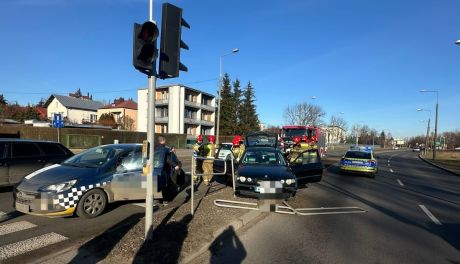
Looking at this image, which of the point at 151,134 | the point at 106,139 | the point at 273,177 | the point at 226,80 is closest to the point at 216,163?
the point at 273,177

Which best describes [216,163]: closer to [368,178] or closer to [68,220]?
[68,220]

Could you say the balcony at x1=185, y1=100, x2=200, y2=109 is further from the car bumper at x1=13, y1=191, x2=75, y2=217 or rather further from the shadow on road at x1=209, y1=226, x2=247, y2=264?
the shadow on road at x1=209, y1=226, x2=247, y2=264

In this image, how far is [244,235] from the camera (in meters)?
6.47

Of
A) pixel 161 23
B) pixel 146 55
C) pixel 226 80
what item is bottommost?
pixel 146 55

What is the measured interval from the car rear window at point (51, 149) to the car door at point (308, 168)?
724cm

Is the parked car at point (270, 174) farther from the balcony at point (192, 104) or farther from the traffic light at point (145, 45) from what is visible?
the balcony at point (192, 104)

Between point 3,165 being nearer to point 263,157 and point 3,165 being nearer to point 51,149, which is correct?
point 51,149

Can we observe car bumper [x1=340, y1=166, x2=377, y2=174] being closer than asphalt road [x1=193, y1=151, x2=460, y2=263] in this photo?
No

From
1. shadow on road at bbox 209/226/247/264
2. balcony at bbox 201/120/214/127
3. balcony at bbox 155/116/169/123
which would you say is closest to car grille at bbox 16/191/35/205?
shadow on road at bbox 209/226/247/264

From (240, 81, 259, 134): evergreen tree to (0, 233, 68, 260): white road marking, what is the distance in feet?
218

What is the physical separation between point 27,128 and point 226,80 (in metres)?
45.4

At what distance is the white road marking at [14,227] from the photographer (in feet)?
19.7

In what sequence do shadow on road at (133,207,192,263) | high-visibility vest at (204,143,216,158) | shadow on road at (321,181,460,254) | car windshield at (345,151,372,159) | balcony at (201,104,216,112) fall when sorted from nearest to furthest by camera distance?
shadow on road at (133,207,192,263), shadow on road at (321,181,460,254), high-visibility vest at (204,143,216,158), car windshield at (345,151,372,159), balcony at (201,104,216,112)

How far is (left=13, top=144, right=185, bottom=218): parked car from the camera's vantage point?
6493 millimetres
